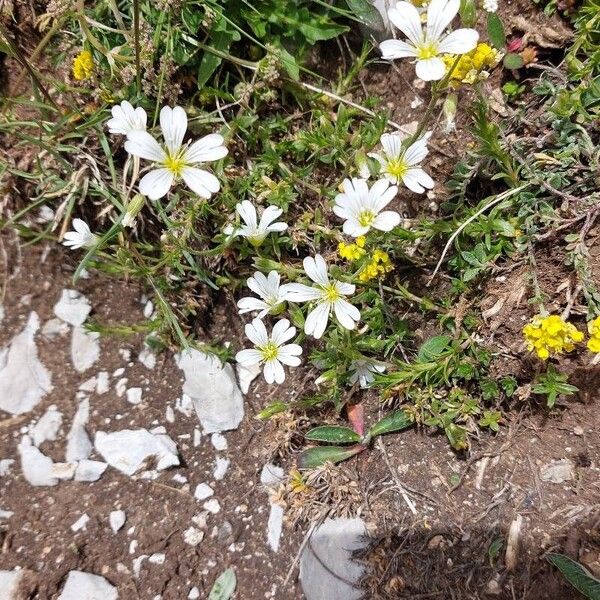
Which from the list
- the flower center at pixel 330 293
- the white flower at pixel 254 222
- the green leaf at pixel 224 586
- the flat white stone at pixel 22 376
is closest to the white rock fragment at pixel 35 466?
the flat white stone at pixel 22 376

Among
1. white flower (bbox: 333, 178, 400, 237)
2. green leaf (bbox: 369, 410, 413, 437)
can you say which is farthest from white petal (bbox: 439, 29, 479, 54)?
green leaf (bbox: 369, 410, 413, 437)

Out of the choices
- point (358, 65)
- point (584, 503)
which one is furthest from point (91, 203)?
point (584, 503)

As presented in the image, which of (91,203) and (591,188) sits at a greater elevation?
(591,188)

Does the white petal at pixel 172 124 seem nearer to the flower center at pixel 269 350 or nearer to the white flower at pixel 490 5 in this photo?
the flower center at pixel 269 350

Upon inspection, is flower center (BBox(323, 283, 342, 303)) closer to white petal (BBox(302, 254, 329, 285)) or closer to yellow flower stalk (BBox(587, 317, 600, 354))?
white petal (BBox(302, 254, 329, 285))

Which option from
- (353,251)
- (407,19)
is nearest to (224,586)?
(353,251)

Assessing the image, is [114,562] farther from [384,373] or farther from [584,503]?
[584,503]
